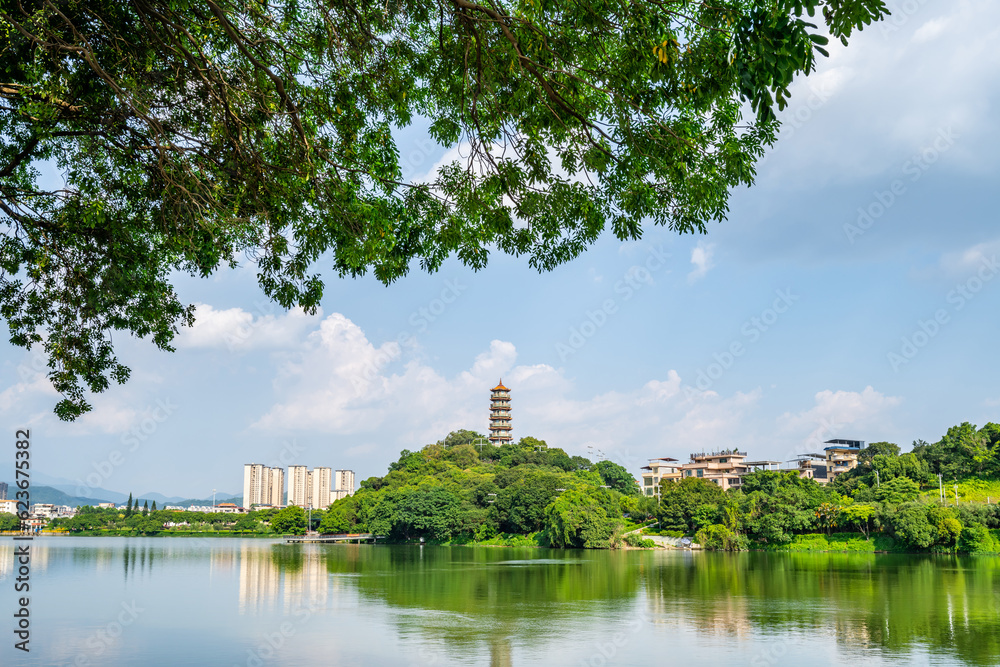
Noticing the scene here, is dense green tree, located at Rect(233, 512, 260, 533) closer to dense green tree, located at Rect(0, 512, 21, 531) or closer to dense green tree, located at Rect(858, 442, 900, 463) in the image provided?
dense green tree, located at Rect(0, 512, 21, 531)

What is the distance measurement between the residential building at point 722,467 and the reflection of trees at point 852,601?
3579cm

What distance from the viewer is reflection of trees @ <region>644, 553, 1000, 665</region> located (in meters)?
12.1

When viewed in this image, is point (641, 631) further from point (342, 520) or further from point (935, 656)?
point (342, 520)

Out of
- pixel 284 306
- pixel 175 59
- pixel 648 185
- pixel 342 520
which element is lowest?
pixel 342 520

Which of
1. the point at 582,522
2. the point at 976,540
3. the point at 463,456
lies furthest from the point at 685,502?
the point at 463,456

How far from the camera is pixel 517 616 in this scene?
14406mm

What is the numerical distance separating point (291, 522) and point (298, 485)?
57.4 metres

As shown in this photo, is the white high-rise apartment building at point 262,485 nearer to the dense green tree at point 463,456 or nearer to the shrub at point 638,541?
the dense green tree at point 463,456

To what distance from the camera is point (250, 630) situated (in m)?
12.9

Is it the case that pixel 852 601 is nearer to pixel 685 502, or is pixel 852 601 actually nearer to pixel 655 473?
pixel 685 502

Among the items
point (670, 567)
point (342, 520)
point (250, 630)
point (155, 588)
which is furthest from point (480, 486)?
point (250, 630)

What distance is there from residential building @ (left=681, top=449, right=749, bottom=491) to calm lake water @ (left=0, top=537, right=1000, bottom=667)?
122ft

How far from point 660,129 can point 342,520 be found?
58520mm

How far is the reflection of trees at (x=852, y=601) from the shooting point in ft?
39.8
